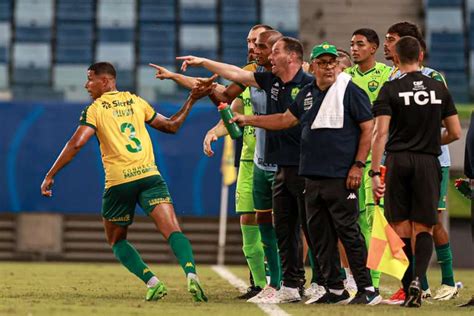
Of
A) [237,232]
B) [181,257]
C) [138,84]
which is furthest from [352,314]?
[138,84]

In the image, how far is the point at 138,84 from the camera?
18.1m

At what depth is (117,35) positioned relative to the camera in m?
19.8

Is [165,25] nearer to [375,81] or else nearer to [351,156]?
[375,81]

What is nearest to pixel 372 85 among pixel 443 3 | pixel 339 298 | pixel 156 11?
pixel 339 298

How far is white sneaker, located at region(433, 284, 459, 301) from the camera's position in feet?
29.7

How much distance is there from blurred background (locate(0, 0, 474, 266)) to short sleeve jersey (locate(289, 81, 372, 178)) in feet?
26.9

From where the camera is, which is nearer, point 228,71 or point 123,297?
point 228,71

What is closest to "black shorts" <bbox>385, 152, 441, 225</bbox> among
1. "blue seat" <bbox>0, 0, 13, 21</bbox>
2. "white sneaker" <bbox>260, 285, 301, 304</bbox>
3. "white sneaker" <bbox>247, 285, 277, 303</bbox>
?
"white sneaker" <bbox>260, 285, 301, 304</bbox>

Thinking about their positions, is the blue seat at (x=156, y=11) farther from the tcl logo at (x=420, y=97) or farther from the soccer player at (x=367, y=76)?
the tcl logo at (x=420, y=97)

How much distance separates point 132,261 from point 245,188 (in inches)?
57.7

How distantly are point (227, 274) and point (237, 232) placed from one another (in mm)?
3544

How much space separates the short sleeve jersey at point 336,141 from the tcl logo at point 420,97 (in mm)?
278

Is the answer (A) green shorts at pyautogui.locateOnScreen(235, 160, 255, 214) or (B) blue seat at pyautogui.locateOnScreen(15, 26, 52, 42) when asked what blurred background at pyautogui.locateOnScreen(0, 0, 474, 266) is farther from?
(A) green shorts at pyautogui.locateOnScreen(235, 160, 255, 214)

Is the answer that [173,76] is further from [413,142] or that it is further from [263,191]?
[413,142]
